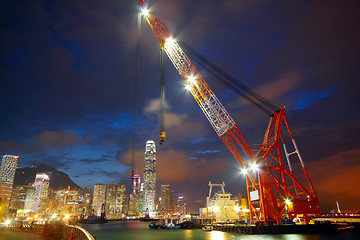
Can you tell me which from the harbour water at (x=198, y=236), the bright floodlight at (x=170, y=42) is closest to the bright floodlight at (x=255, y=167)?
the harbour water at (x=198, y=236)

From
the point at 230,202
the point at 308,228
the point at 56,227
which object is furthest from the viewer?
the point at 230,202

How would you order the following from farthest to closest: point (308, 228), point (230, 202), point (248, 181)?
point (230, 202) < point (248, 181) < point (308, 228)

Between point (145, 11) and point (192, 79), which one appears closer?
point (145, 11)

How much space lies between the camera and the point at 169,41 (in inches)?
1955

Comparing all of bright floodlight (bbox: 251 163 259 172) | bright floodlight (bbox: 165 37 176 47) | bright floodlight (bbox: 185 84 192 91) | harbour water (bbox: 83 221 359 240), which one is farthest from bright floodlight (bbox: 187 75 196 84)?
harbour water (bbox: 83 221 359 240)

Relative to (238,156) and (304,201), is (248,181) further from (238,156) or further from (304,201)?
(304,201)

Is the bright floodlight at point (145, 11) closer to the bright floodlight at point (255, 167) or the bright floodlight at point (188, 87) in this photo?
the bright floodlight at point (188, 87)

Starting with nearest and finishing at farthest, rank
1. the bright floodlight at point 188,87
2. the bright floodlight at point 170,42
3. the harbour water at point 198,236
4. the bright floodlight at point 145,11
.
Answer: the bright floodlight at point 145,11, the harbour water at point 198,236, the bright floodlight at point 170,42, the bright floodlight at point 188,87

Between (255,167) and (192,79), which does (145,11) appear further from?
(255,167)

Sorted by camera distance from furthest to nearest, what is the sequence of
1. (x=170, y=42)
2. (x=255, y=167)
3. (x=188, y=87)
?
(x=188, y=87) < (x=255, y=167) < (x=170, y=42)

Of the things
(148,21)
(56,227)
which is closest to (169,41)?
(148,21)

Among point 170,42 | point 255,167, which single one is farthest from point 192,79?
point 255,167

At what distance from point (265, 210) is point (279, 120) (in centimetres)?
1982

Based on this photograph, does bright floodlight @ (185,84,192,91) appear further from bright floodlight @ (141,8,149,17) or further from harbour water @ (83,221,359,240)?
harbour water @ (83,221,359,240)
